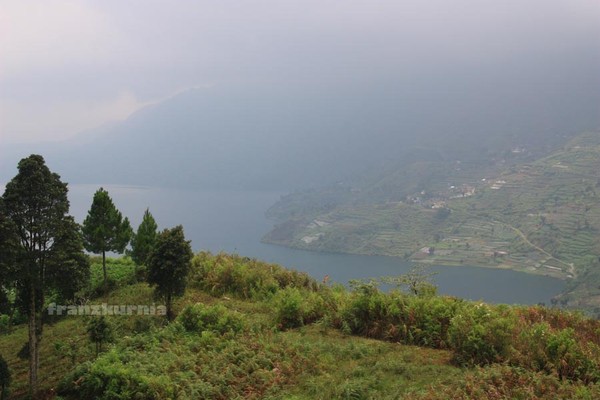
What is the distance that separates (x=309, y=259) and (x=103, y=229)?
251 feet

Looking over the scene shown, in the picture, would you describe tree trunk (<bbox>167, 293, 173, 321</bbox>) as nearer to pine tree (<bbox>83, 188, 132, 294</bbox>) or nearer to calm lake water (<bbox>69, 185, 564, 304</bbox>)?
pine tree (<bbox>83, 188, 132, 294</bbox>)

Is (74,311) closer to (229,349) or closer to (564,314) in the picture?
(229,349)

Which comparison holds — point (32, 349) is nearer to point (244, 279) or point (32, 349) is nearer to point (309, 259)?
point (244, 279)

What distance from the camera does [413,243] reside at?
315ft

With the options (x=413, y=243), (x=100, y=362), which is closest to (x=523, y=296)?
(x=413, y=243)

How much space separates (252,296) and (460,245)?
81329mm

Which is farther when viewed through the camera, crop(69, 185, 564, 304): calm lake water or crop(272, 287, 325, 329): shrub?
crop(69, 185, 564, 304): calm lake water

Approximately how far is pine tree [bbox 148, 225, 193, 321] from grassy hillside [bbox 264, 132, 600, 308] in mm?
51652

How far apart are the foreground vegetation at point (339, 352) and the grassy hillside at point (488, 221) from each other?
48.7 m

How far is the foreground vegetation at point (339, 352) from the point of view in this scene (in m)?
8.25

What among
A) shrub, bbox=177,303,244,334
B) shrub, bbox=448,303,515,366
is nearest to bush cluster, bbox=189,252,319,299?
shrub, bbox=177,303,244,334

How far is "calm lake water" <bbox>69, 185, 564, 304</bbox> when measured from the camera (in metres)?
62.9

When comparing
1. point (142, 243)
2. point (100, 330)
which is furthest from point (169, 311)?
point (142, 243)

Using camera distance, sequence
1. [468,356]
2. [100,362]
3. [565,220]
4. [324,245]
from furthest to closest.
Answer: [324,245]
[565,220]
[100,362]
[468,356]
